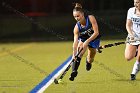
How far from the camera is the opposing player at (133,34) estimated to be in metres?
9.73

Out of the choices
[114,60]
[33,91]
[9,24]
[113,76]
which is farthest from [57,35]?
[33,91]

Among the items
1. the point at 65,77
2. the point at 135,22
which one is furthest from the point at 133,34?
the point at 65,77

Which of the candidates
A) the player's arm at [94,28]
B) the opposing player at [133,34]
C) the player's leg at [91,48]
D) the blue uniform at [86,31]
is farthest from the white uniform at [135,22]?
the player's leg at [91,48]

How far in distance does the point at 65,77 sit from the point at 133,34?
1.73m

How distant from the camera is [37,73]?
1127 centimetres

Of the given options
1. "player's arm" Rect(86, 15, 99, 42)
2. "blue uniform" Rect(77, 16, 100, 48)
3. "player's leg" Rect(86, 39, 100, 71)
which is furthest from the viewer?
"player's leg" Rect(86, 39, 100, 71)

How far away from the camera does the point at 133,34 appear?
9812 mm

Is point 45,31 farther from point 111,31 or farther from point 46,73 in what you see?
point 46,73

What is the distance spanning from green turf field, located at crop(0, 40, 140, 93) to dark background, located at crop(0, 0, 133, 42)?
17.7ft

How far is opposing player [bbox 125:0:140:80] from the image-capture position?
31.9 ft

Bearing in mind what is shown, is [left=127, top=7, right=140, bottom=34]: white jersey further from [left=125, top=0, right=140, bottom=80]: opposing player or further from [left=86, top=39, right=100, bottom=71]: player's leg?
[left=86, top=39, right=100, bottom=71]: player's leg

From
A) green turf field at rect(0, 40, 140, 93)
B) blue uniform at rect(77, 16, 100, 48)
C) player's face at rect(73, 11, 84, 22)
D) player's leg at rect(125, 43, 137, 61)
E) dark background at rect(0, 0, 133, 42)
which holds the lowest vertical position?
dark background at rect(0, 0, 133, 42)

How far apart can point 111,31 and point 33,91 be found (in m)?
14.8

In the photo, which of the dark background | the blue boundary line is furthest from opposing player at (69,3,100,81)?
the dark background
